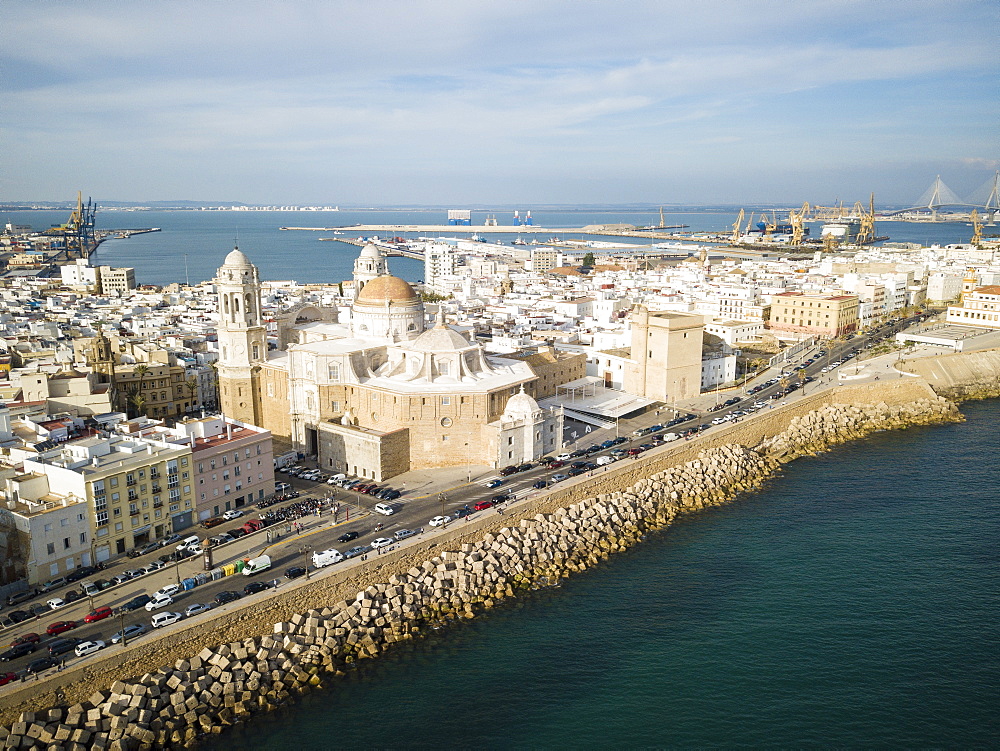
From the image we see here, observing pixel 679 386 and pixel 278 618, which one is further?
pixel 679 386

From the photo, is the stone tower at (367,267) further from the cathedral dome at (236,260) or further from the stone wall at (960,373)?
the stone wall at (960,373)

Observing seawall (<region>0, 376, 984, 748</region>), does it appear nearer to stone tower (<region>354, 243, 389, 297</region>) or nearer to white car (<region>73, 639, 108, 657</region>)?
white car (<region>73, 639, 108, 657</region>)

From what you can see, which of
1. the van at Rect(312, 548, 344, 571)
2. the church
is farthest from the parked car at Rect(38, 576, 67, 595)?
the church

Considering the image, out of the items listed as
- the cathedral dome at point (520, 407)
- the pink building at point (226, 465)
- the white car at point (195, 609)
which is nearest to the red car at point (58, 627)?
the white car at point (195, 609)

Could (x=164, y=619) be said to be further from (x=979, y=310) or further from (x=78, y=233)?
(x=78, y=233)

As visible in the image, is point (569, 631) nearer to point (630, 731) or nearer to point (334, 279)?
point (630, 731)

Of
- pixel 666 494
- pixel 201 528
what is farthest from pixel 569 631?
pixel 201 528

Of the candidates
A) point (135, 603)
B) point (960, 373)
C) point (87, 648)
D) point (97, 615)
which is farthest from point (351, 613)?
point (960, 373)
